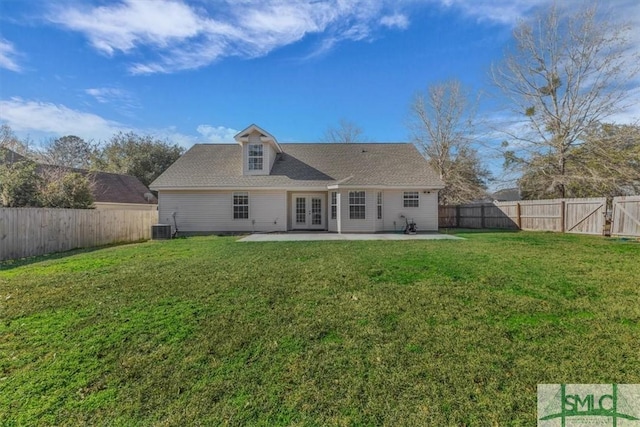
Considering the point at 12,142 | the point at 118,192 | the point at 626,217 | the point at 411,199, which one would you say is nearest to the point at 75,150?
the point at 118,192

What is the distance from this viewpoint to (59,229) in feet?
34.7

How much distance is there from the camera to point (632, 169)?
18297 mm

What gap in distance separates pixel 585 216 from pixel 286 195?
14152 millimetres

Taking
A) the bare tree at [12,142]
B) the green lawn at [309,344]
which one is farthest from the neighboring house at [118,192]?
the green lawn at [309,344]

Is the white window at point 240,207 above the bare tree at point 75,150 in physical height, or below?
below

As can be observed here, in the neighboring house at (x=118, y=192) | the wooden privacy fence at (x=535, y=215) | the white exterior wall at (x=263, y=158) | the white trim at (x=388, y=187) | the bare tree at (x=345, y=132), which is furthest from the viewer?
the bare tree at (x=345, y=132)

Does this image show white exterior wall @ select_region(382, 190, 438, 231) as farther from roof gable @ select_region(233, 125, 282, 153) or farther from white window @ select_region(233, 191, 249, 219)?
white window @ select_region(233, 191, 249, 219)

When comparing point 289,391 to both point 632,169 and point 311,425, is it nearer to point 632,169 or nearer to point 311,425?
point 311,425

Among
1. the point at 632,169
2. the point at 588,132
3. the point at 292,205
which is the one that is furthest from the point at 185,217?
the point at 632,169

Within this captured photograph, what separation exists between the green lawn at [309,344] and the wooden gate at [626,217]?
320 inches

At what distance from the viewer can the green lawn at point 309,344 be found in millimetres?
2594

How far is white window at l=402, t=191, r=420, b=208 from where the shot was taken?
1631 cm

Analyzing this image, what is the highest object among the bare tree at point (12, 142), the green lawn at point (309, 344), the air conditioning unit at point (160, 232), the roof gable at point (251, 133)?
the bare tree at point (12, 142)

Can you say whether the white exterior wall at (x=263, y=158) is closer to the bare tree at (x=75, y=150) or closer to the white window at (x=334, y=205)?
the white window at (x=334, y=205)
